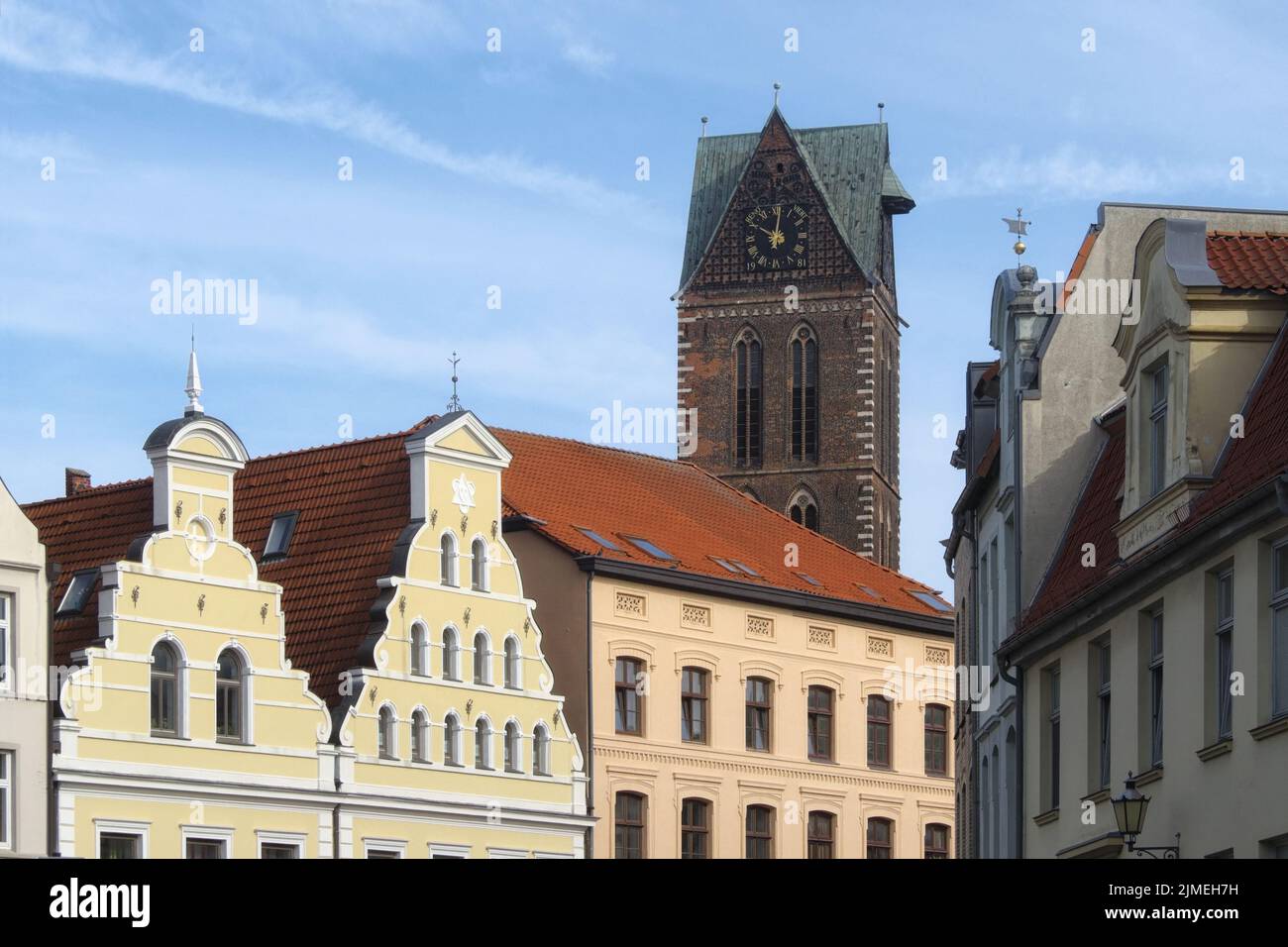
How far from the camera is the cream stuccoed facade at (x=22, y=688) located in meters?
40.8

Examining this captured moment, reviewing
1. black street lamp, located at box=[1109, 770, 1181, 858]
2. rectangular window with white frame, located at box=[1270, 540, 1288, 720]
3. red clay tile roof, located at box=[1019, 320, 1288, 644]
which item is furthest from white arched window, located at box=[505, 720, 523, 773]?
rectangular window with white frame, located at box=[1270, 540, 1288, 720]

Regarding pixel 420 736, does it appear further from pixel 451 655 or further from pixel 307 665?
pixel 307 665

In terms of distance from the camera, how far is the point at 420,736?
48594 millimetres

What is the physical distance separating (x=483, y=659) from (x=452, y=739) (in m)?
1.77

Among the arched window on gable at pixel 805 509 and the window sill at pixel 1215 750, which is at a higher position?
the arched window on gable at pixel 805 509

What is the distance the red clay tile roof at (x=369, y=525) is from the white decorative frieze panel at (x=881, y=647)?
884 mm

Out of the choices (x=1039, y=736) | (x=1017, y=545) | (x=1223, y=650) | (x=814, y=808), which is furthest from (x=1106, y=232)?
(x=814, y=808)

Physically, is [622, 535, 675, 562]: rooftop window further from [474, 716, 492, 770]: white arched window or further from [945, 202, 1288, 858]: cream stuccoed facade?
[945, 202, 1288, 858]: cream stuccoed facade

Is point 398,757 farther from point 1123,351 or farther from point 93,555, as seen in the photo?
point 1123,351

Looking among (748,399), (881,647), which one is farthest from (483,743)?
(748,399)

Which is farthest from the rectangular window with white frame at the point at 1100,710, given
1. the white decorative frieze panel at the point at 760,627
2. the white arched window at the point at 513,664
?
the white decorative frieze panel at the point at 760,627

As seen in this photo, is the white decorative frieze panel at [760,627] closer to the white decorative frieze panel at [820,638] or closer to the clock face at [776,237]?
the white decorative frieze panel at [820,638]

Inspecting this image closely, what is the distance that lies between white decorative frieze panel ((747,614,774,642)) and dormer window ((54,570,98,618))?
50.5ft
